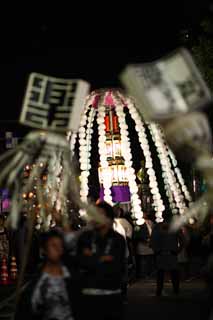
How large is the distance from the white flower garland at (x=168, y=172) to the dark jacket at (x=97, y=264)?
777 centimetres

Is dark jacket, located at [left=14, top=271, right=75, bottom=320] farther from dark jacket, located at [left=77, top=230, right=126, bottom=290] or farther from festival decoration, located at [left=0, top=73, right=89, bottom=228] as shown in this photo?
festival decoration, located at [left=0, top=73, right=89, bottom=228]

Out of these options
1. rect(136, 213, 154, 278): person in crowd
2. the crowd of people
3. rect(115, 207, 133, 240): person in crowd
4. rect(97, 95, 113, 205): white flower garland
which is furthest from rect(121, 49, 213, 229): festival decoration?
rect(136, 213, 154, 278): person in crowd

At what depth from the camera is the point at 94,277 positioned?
983 cm

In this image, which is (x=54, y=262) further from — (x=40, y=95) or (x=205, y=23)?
(x=205, y=23)

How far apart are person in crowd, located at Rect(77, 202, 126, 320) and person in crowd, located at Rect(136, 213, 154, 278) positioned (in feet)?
43.7

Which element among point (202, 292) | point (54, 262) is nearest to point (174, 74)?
point (54, 262)

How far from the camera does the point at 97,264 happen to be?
9773 millimetres

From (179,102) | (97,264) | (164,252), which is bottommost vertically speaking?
(97,264)

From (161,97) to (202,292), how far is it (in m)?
11.3

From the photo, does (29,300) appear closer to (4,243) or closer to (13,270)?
(13,270)

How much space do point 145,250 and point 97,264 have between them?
558 inches

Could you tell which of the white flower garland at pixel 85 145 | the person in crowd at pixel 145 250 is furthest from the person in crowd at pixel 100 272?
the person in crowd at pixel 145 250

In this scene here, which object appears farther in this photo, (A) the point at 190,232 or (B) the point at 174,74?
(A) the point at 190,232

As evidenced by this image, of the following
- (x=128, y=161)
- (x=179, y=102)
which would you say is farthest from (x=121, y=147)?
(x=179, y=102)
